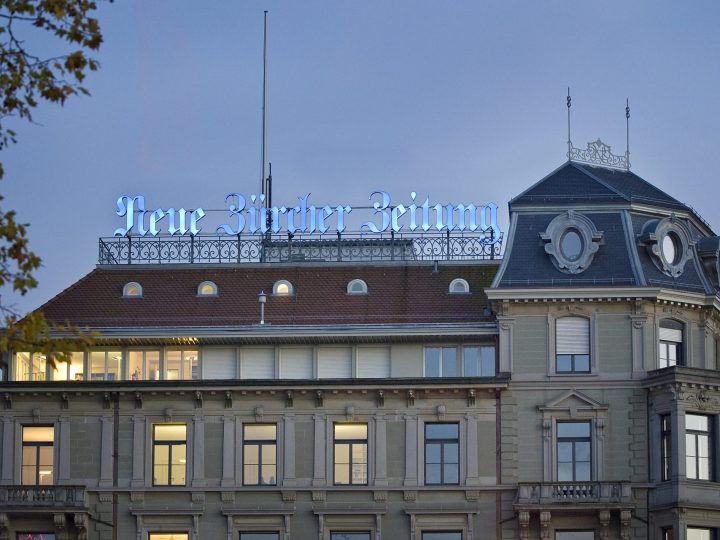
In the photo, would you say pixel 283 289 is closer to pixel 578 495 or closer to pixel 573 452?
pixel 573 452

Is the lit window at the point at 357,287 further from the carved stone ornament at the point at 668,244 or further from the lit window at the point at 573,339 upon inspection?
the carved stone ornament at the point at 668,244

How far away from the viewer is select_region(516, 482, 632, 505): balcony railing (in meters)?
77.8

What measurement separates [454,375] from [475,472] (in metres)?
4.08

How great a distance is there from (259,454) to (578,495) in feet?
42.7

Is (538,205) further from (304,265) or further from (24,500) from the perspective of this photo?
(24,500)

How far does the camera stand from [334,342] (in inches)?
3206

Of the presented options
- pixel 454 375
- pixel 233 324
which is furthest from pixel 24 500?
pixel 454 375

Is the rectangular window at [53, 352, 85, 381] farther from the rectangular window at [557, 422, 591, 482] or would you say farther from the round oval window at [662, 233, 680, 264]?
the round oval window at [662, 233, 680, 264]

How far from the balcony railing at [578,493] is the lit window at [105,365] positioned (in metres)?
17.5

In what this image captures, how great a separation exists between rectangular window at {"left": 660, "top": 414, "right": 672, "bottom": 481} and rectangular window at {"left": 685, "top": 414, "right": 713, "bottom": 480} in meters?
0.71

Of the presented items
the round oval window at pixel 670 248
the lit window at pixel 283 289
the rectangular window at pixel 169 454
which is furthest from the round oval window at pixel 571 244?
the rectangular window at pixel 169 454

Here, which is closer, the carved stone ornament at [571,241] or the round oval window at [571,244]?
the carved stone ornament at [571,241]

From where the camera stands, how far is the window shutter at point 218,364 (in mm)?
82000

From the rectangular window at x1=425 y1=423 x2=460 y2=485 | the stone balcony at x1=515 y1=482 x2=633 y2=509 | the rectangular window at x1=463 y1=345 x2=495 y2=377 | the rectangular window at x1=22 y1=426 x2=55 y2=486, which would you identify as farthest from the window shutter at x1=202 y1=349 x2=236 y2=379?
the stone balcony at x1=515 y1=482 x2=633 y2=509
